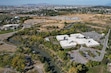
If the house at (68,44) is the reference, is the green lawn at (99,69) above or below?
below

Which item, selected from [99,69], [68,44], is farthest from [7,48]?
[99,69]

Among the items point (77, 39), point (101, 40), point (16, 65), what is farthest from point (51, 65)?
point (101, 40)

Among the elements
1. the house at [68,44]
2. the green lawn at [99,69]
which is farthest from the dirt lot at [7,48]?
the green lawn at [99,69]

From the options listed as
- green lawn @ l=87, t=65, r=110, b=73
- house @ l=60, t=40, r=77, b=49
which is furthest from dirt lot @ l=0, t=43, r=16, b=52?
green lawn @ l=87, t=65, r=110, b=73

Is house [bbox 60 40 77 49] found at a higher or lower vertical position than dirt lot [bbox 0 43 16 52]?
higher

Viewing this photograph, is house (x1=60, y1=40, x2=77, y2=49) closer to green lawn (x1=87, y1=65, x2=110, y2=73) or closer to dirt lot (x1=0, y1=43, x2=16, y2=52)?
green lawn (x1=87, y1=65, x2=110, y2=73)

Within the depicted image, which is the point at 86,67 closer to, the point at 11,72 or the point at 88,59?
the point at 88,59

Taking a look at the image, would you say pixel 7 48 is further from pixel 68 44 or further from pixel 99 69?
pixel 99 69

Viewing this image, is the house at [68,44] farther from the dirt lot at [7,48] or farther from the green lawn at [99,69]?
the dirt lot at [7,48]

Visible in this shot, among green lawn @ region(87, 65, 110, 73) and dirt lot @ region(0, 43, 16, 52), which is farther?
dirt lot @ region(0, 43, 16, 52)

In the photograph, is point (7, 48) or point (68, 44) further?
point (7, 48)

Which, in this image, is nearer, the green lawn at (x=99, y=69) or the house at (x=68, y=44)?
the green lawn at (x=99, y=69)
